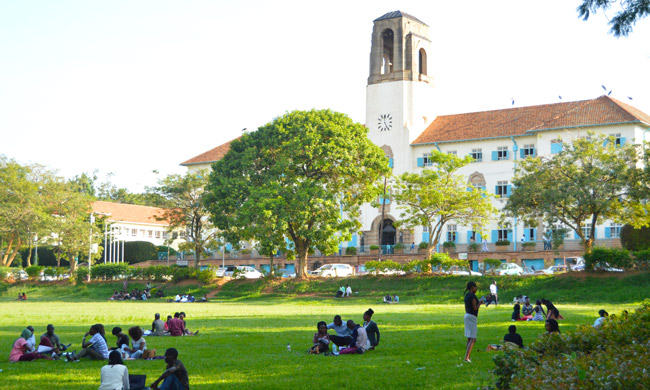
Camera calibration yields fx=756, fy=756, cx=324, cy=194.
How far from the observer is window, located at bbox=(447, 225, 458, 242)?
6862cm

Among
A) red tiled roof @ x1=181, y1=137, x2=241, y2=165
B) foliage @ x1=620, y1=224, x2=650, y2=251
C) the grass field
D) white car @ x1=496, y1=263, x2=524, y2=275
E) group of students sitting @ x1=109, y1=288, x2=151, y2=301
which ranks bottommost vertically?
group of students sitting @ x1=109, y1=288, x2=151, y2=301

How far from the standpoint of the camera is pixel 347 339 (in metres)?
17.9

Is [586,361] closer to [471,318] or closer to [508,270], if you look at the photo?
[471,318]

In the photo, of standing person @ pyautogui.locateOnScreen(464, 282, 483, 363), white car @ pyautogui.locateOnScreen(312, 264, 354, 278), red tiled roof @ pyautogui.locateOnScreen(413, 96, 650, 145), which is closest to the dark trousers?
standing person @ pyautogui.locateOnScreen(464, 282, 483, 363)

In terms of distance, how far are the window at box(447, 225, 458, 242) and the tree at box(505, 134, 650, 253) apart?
73.2 ft

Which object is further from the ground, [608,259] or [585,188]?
[585,188]

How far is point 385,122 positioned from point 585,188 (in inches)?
1304

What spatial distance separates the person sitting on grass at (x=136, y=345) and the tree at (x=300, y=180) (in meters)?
28.2

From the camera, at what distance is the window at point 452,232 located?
6862cm

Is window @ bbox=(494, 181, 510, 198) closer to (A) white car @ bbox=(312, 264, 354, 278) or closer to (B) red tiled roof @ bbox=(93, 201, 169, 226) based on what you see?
(A) white car @ bbox=(312, 264, 354, 278)

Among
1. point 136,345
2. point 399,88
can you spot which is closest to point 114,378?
point 136,345

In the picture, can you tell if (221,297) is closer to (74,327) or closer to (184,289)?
(184,289)

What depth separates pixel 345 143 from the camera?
48.5m

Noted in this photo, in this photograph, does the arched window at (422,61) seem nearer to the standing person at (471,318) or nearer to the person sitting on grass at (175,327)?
the person sitting on grass at (175,327)
